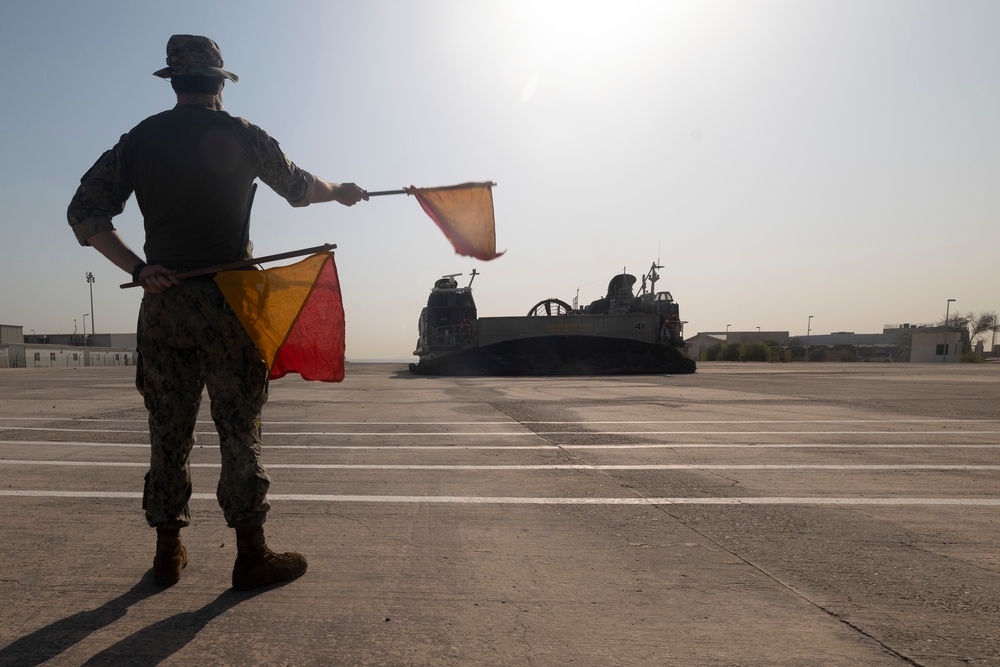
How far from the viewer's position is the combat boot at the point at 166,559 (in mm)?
2326

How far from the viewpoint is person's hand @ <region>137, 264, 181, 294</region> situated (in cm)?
226

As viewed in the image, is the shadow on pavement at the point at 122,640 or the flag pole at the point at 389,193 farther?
the flag pole at the point at 389,193

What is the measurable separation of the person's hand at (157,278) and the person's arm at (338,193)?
0.78m

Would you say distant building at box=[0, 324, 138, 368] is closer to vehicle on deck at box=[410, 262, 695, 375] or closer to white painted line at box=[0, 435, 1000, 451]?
vehicle on deck at box=[410, 262, 695, 375]

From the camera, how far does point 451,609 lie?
82.2 inches

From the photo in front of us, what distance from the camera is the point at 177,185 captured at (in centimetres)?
239

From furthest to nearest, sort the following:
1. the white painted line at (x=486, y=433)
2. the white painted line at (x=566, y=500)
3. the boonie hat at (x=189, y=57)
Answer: the white painted line at (x=486, y=433) < the white painted line at (x=566, y=500) < the boonie hat at (x=189, y=57)

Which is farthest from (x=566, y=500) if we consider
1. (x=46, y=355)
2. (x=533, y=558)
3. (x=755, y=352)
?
(x=46, y=355)

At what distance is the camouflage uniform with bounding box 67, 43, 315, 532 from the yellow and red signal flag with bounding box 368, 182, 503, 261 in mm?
1256

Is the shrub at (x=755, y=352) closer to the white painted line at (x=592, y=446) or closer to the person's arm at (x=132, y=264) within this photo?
the white painted line at (x=592, y=446)

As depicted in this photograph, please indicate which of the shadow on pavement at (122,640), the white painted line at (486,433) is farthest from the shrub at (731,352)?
the shadow on pavement at (122,640)

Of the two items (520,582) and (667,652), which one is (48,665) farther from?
(667,652)

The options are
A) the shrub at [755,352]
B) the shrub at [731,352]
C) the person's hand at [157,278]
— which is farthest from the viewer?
the shrub at [731,352]

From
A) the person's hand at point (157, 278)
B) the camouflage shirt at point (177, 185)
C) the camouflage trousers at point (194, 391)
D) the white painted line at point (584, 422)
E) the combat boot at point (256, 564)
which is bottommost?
the white painted line at point (584, 422)
